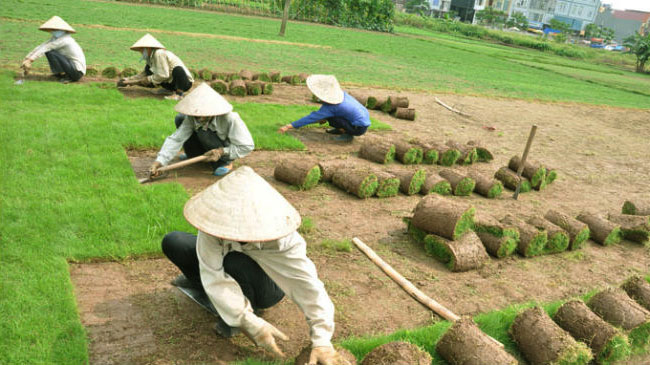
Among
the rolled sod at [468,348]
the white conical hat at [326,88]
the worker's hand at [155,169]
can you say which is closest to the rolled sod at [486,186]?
the white conical hat at [326,88]

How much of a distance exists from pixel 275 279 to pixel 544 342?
236 cm

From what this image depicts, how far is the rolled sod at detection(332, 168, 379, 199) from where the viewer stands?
704 cm

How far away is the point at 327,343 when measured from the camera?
3.38 meters

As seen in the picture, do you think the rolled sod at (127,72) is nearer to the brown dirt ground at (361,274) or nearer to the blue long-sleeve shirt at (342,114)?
the brown dirt ground at (361,274)

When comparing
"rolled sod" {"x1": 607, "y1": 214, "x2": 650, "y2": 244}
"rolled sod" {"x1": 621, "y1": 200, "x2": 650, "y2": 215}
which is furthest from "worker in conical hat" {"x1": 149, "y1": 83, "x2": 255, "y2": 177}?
"rolled sod" {"x1": 621, "y1": 200, "x2": 650, "y2": 215}

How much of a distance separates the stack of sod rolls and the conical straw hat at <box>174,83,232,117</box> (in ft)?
9.71

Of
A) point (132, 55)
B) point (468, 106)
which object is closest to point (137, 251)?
point (132, 55)

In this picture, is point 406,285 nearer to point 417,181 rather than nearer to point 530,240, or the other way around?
point 530,240

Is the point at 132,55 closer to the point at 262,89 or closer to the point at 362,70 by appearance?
the point at 262,89

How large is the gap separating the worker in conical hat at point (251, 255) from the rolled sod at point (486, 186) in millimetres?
5170

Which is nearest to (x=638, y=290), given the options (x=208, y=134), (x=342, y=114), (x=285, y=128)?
(x=208, y=134)

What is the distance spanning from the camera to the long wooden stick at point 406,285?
14.9 ft

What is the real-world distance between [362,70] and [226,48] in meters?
5.64

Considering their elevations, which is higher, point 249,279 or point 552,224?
point 249,279
